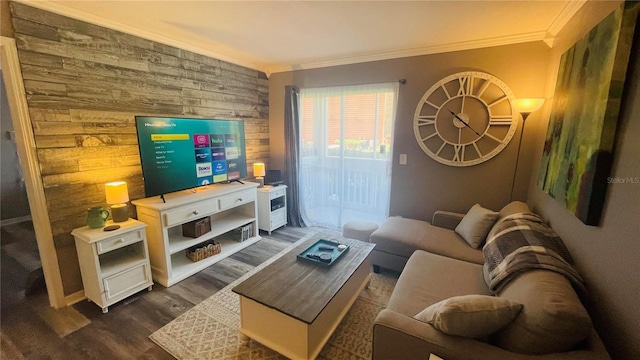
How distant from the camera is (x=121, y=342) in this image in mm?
1800

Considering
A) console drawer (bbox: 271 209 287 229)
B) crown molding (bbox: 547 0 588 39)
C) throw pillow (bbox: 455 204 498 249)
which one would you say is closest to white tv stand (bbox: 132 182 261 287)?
console drawer (bbox: 271 209 287 229)

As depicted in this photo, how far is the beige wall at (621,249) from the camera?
100cm

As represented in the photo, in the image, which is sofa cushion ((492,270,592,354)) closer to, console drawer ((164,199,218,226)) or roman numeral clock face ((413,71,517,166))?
roman numeral clock face ((413,71,517,166))

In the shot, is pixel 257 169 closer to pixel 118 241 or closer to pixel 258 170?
pixel 258 170

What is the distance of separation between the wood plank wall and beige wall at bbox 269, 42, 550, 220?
1953 millimetres

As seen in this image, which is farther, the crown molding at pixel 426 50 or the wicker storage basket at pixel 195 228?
the wicker storage basket at pixel 195 228

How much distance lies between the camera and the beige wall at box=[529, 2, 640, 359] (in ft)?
3.28

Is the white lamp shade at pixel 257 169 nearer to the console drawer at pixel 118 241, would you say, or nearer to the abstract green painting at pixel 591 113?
the console drawer at pixel 118 241

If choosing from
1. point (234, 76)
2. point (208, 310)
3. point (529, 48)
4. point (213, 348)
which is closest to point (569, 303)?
point (213, 348)

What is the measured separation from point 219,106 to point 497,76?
10.6ft

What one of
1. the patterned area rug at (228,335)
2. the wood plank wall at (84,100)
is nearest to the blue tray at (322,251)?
the patterned area rug at (228,335)

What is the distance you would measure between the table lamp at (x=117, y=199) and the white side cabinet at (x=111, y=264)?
7cm

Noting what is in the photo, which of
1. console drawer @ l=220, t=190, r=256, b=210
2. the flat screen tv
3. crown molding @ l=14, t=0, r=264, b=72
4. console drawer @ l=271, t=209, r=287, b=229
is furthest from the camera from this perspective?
console drawer @ l=271, t=209, r=287, b=229

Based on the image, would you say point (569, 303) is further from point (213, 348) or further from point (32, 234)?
point (32, 234)
